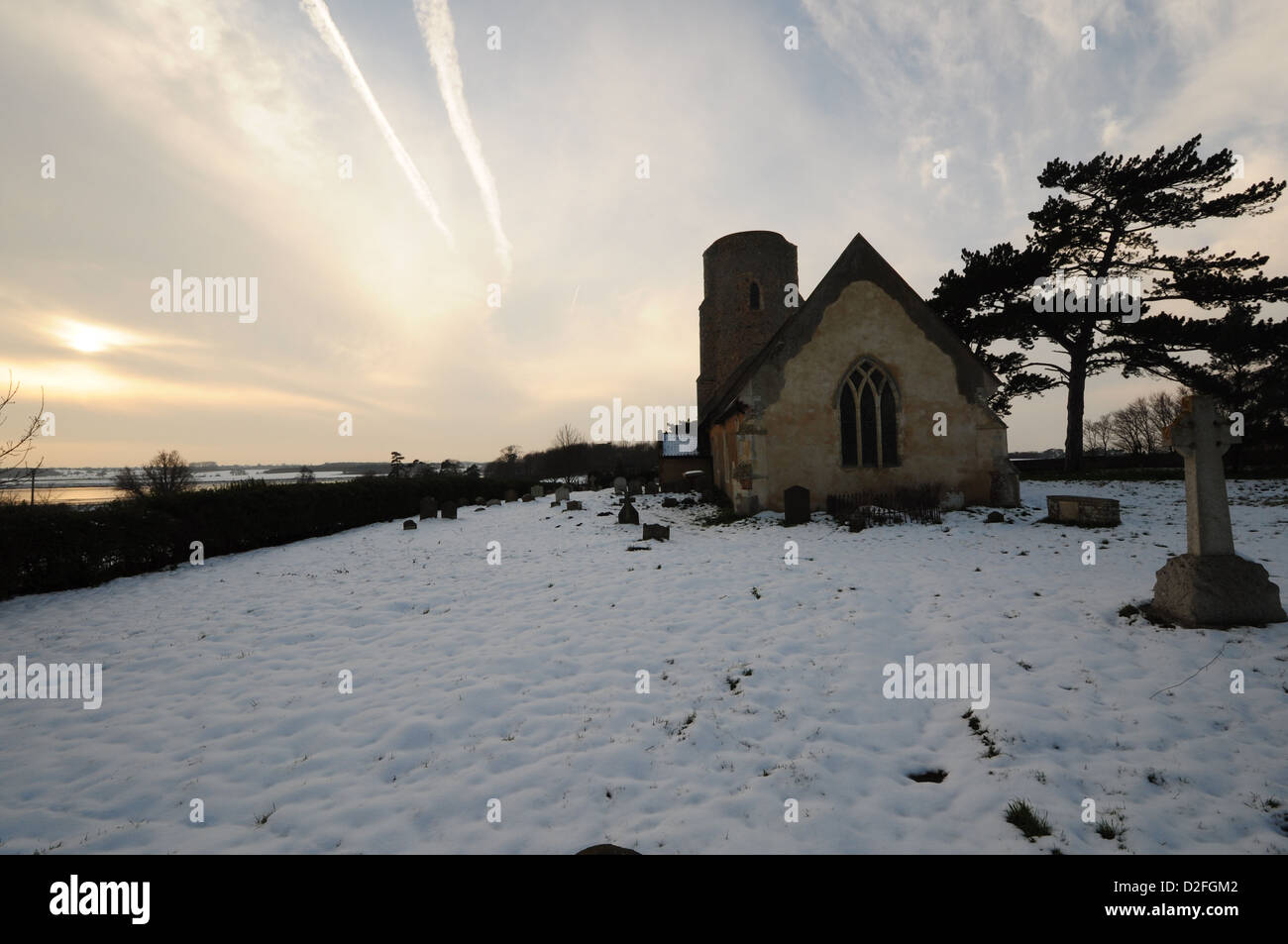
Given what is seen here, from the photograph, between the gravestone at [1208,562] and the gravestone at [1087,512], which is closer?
the gravestone at [1208,562]

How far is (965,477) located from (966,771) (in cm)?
1228

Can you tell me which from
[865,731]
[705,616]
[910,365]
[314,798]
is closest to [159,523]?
[314,798]

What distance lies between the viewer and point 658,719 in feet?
13.9

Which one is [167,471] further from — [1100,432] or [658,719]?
[1100,432]

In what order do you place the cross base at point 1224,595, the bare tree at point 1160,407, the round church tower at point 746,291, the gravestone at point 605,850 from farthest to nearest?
the bare tree at point 1160,407
the round church tower at point 746,291
the cross base at point 1224,595
the gravestone at point 605,850

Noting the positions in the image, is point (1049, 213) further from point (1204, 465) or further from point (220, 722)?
point (220, 722)

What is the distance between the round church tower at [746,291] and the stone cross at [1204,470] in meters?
20.6

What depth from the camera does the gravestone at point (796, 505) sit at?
491 inches

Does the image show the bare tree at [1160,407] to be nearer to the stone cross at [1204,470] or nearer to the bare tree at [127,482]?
the stone cross at [1204,470]

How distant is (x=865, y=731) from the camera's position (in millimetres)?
4008

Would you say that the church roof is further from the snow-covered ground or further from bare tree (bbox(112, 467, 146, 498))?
bare tree (bbox(112, 467, 146, 498))

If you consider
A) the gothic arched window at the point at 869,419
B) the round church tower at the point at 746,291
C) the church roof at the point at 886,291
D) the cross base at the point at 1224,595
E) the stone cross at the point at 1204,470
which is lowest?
the cross base at the point at 1224,595

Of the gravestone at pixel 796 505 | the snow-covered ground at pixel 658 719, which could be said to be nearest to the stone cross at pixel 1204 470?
the snow-covered ground at pixel 658 719

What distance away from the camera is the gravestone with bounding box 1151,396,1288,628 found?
201 inches
